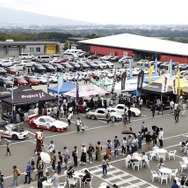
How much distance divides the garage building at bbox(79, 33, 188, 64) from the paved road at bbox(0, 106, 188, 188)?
Result: 3577 centimetres

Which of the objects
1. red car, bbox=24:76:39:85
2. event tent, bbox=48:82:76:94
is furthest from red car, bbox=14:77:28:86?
event tent, bbox=48:82:76:94

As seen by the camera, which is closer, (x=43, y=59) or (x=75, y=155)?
(x=75, y=155)

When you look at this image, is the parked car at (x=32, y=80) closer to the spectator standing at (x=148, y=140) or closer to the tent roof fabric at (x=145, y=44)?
the spectator standing at (x=148, y=140)

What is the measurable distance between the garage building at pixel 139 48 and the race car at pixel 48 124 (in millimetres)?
42020

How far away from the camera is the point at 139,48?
72.1 m

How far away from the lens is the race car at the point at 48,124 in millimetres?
25859

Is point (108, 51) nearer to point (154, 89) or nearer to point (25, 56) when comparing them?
point (25, 56)

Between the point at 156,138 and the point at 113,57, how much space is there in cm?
4839

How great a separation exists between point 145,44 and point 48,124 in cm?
5135

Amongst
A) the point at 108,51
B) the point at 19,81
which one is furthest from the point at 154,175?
the point at 108,51

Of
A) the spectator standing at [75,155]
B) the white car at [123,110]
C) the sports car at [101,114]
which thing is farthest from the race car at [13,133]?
the white car at [123,110]

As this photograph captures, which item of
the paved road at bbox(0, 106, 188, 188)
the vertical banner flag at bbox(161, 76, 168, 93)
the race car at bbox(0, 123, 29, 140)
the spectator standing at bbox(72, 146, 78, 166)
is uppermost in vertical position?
the vertical banner flag at bbox(161, 76, 168, 93)

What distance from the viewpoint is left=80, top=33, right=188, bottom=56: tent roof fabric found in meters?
68.2

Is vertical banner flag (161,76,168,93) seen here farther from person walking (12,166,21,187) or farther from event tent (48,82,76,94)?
person walking (12,166,21,187)
